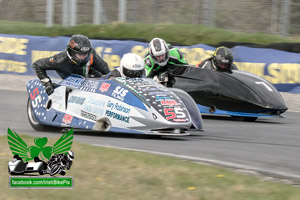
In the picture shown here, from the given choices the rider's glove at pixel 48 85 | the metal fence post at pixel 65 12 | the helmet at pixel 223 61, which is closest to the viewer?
the rider's glove at pixel 48 85

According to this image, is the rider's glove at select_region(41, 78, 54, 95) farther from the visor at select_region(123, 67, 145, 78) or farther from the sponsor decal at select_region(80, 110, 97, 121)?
the visor at select_region(123, 67, 145, 78)

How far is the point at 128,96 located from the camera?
899cm

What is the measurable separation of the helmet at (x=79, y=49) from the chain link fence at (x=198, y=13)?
19.9ft

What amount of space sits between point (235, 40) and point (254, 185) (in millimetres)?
10726

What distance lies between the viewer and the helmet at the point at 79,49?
9.94 metres

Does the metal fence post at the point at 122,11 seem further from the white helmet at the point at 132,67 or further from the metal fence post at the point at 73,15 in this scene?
the white helmet at the point at 132,67

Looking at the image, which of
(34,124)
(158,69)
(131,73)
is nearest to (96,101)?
(131,73)

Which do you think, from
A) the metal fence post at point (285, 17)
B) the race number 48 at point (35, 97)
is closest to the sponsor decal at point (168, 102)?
the race number 48 at point (35, 97)

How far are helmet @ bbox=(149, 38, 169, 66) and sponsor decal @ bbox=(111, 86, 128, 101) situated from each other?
309 cm

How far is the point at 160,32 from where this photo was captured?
1853cm

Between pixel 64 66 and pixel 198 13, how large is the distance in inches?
325

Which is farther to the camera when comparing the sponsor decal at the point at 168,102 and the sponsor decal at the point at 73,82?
the sponsor decal at the point at 73,82

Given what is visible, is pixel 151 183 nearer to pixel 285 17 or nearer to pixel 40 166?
pixel 40 166

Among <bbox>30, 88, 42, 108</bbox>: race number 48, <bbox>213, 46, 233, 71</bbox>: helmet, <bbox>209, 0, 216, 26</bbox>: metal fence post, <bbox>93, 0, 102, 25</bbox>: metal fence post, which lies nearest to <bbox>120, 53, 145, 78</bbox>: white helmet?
<bbox>30, 88, 42, 108</bbox>: race number 48
